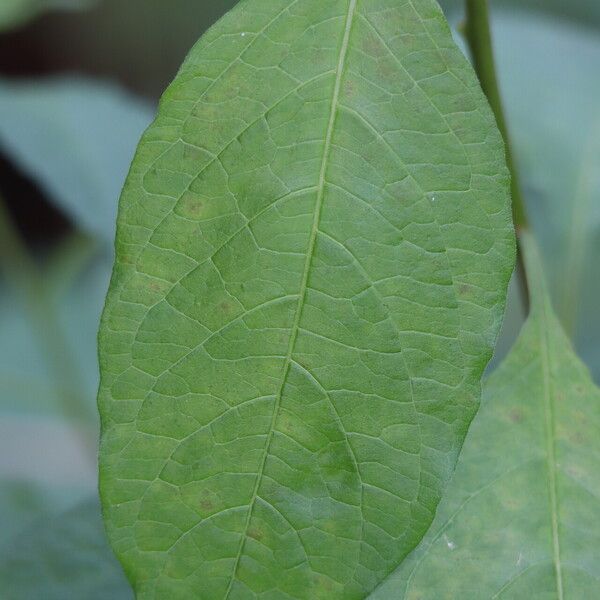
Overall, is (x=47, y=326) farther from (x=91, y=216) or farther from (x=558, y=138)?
(x=558, y=138)

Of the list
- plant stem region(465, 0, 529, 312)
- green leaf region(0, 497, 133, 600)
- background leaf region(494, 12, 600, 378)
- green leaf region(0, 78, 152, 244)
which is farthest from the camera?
green leaf region(0, 78, 152, 244)

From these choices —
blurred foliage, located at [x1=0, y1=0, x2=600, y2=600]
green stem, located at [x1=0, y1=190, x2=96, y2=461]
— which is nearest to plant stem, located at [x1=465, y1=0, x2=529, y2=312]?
blurred foliage, located at [x1=0, y1=0, x2=600, y2=600]

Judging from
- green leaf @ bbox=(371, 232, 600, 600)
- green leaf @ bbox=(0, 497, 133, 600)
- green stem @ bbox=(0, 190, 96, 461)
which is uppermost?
green leaf @ bbox=(371, 232, 600, 600)

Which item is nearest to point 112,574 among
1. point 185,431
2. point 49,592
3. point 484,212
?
point 49,592

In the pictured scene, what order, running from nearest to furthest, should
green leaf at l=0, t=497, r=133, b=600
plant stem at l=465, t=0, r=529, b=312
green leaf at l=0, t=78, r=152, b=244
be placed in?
plant stem at l=465, t=0, r=529, b=312 < green leaf at l=0, t=497, r=133, b=600 < green leaf at l=0, t=78, r=152, b=244

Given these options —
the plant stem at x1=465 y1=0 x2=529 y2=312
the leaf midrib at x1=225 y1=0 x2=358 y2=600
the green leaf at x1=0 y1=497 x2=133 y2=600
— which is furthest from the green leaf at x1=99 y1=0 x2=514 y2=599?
the green leaf at x1=0 y1=497 x2=133 y2=600

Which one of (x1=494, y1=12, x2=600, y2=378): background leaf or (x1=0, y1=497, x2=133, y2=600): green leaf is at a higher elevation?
(x1=494, y1=12, x2=600, y2=378): background leaf

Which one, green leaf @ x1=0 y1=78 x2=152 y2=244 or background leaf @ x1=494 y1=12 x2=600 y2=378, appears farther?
green leaf @ x1=0 y1=78 x2=152 y2=244

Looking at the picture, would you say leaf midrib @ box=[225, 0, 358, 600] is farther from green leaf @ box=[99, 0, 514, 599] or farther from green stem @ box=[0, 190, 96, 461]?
green stem @ box=[0, 190, 96, 461]
